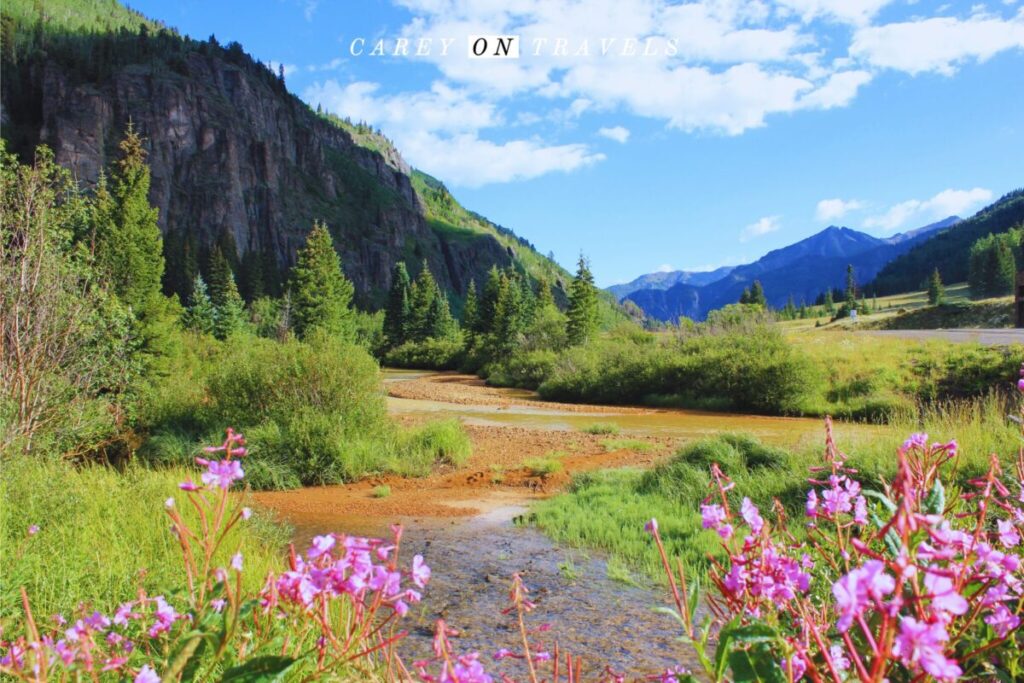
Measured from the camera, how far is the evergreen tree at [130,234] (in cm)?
1683

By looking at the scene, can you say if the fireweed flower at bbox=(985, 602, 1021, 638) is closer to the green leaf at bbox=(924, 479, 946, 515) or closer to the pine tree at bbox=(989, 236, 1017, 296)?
the green leaf at bbox=(924, 479, 946, 515)

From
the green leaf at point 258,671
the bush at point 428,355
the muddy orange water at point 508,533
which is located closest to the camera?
the green leaf at point 258,671

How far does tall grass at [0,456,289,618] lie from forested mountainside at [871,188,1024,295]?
485 ft

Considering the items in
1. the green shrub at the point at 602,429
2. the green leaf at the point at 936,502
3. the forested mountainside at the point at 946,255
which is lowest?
the green shrub at the point at 602,429

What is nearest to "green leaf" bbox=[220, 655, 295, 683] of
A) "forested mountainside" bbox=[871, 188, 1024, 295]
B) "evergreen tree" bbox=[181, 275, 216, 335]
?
"evergreen tree" bbox=[181, 275, 216, 335]

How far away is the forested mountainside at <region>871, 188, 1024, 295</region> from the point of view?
132 m

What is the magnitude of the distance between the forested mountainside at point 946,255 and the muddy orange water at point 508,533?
448 ft

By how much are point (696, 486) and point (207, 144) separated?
13277 centimetres

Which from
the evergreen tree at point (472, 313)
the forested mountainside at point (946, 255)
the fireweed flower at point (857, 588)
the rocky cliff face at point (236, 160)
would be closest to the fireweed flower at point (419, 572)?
the fireweed flower at point (857, 588)

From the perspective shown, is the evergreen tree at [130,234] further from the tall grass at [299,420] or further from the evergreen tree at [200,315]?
the evergreen tree at [200,315]

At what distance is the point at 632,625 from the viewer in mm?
5129

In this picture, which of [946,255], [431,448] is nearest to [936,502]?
[431,448]

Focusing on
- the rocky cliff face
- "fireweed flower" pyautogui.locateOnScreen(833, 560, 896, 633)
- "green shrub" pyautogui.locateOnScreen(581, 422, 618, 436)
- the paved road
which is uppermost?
the rocky cliff face

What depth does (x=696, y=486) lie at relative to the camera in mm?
9250
